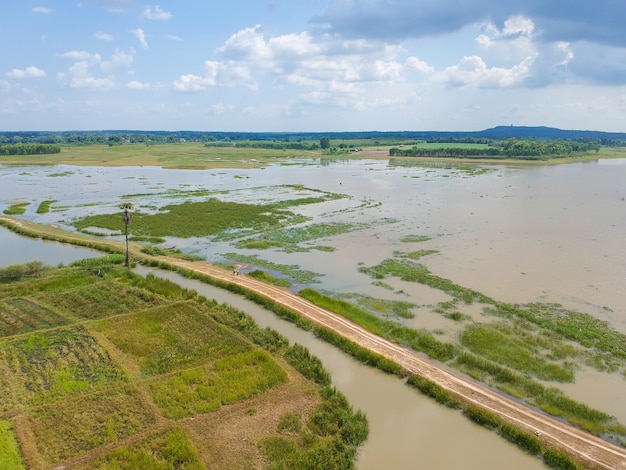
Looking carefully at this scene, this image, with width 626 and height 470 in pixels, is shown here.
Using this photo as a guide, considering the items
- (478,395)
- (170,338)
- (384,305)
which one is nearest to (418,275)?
(384,305)

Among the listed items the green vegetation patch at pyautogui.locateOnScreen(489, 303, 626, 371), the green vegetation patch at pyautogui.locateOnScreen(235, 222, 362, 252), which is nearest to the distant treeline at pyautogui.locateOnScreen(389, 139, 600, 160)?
the green vegetation patch at pyautogui.locateOnScreen(235, 222, 362, 252)

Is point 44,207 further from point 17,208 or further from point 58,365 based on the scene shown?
point 58,365

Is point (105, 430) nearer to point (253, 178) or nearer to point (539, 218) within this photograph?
point (539, 218)

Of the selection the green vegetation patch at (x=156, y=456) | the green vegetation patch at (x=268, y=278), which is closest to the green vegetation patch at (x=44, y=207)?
the green vegetation patch at (x=268, y=278)

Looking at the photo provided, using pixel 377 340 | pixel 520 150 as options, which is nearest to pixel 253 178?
pixel 377 340

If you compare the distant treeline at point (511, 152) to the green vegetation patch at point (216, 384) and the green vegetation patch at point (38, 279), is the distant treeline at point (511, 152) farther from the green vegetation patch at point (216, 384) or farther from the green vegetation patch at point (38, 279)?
the green vegetation patch at point (216, 384)

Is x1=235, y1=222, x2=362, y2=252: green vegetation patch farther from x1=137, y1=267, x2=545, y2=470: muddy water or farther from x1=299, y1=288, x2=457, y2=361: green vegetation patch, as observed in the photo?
x1=137, y1=267, x2=545, y2=470: muddy water
